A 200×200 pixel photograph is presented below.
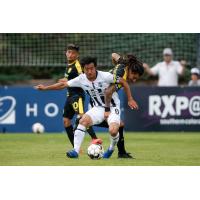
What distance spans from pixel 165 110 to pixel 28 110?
3196 millimetres

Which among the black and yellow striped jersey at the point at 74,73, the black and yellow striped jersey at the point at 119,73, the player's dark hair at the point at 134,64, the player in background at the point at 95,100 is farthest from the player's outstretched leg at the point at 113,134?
the black and yellow striped jersey at the point at 74,73

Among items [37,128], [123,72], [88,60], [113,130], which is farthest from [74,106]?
[37,128]

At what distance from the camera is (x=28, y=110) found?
1834 centimetres

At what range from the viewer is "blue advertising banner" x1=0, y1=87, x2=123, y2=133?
18.3 metres

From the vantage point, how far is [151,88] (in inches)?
728

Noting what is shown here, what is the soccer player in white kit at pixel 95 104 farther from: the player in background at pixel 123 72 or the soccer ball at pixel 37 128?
the soccer ball at pixel 37 128

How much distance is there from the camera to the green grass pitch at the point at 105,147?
34.9ft

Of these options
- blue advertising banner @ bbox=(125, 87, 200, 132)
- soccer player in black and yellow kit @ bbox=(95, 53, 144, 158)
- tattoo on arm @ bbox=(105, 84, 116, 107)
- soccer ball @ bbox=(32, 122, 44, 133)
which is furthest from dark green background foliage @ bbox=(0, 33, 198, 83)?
tattoo on arm @ bbox=(105, 84, 116, 107)

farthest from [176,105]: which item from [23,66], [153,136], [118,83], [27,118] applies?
[118,83]

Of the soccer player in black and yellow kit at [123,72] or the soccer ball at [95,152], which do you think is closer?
the soccer ball at [95,152]

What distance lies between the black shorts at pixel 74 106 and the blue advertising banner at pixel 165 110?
5.44 meters

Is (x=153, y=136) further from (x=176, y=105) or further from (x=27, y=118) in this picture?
(x=27, y=118)

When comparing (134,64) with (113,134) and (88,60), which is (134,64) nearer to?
(88,60)

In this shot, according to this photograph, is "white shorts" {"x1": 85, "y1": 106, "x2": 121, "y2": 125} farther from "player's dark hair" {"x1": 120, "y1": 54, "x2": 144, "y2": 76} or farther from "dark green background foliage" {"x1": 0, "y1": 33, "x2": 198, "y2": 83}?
"dark green background foliage" {"x1": 0, "y1": 33, "x2": 198, "y2": 83}
